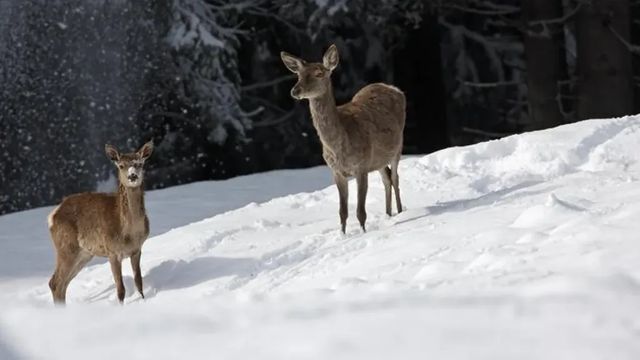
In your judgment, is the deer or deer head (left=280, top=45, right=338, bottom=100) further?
the deer

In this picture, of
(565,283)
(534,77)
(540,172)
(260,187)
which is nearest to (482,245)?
(565,283)

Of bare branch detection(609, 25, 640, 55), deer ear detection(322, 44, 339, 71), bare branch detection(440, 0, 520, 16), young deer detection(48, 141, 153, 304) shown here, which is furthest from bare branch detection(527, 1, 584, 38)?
young deer detection(48, 141, 153, 304)

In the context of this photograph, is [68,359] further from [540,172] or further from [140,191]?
[540,172]

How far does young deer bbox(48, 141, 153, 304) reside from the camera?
10.3m

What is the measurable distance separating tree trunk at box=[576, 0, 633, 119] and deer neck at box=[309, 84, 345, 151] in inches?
337

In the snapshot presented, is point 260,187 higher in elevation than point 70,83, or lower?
lower

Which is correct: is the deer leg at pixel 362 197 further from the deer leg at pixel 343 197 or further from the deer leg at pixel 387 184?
the deer leg at pixel 387 184

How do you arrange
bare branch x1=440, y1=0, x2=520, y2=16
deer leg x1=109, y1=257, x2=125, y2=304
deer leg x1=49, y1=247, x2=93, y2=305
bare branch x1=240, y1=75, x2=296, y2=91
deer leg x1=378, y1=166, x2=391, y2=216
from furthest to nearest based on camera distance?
bare branch x1=240, y1=75, x2=296, y2=91, bare branch x1=440, y1=0, x2=520, y2=16, deer leg x1=378, y1=166, x2=391, y2=216, deer leg x1=49, y1=247, x2=93, y2=305, deer leg x1=109, y1=257, x2=125, y2=304

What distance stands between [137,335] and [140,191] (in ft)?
13.6

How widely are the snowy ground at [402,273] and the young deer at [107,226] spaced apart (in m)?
0.29

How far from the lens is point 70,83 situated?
2023 cm

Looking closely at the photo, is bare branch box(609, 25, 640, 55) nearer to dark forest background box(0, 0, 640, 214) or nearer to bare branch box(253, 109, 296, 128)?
dark forest background box(0, 0, 640, 214)

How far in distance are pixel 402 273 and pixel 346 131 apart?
3.14 metres

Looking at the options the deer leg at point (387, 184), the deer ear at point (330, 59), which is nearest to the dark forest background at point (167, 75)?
the deer leg at point (387, 184)
